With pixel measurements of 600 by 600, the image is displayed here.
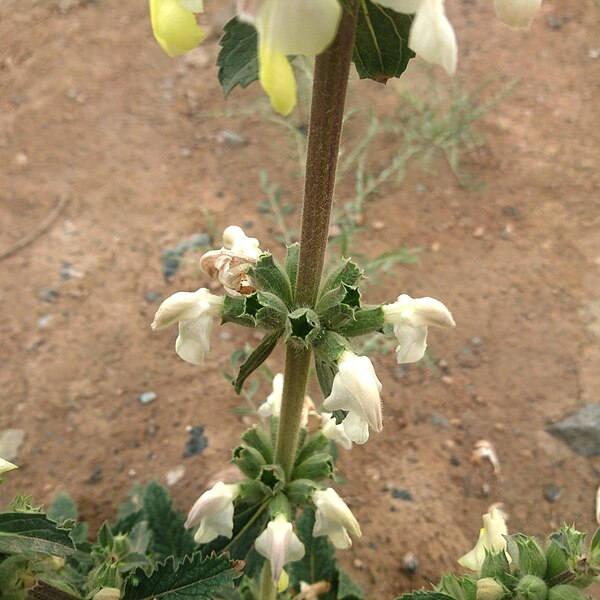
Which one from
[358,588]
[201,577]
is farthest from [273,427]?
[358,588]

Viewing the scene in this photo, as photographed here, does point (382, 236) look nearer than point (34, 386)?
No

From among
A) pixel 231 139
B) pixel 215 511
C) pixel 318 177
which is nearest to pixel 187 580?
pixel 215 511

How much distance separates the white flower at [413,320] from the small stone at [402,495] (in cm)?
103

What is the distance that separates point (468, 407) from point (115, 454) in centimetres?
103

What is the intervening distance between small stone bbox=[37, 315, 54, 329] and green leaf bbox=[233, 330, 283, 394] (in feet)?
5.11

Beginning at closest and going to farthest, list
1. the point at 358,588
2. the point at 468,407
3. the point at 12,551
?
the point at 12,551 → the point at 358,588 → the point at 468,407

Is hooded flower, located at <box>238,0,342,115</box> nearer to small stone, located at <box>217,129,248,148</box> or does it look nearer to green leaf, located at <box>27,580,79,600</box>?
green leaf, located at <box>27,580,79,600</box>

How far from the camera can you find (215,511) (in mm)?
920

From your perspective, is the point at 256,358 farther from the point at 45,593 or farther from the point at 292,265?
the point at 45,593

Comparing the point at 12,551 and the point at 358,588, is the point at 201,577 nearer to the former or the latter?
the point at 12,551

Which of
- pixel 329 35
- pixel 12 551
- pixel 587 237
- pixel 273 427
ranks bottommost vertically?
pixel 587 237

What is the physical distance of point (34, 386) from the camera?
198 centimetres

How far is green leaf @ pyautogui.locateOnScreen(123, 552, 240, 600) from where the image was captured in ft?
2.90

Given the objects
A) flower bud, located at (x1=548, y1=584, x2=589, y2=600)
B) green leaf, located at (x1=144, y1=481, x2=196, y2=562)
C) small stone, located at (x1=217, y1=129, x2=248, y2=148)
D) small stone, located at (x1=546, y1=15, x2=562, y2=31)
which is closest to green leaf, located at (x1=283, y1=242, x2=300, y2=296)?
flower bud, located at (x1=548, y1=584, x2=589, y2=600)
